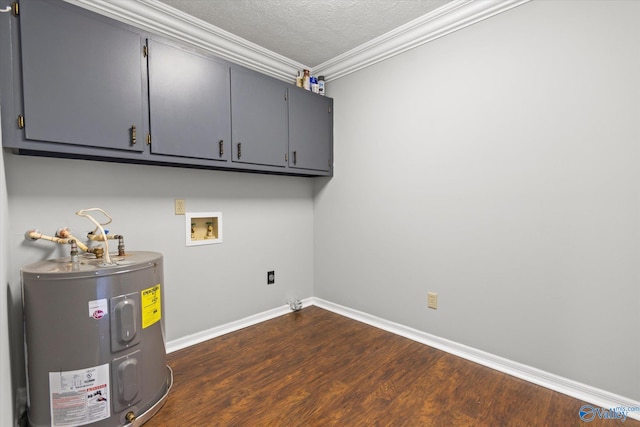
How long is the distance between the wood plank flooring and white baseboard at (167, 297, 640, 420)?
6 centimetres

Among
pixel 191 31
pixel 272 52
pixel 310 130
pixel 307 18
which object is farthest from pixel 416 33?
pixel 191 31

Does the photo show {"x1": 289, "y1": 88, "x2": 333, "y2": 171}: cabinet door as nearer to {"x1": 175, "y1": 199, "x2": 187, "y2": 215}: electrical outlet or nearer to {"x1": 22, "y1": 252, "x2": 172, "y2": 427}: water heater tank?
{"x1": 175, "y1": 199, "x2": 187, "y2": 215}: electrical outlet

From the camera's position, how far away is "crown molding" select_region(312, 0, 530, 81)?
2.02m

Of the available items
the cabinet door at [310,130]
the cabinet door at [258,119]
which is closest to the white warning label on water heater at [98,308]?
the cabinet door at [258,119]

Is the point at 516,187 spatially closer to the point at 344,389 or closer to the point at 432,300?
the point at 432,300

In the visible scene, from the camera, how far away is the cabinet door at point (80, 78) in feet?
4.85

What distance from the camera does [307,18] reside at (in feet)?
7.40

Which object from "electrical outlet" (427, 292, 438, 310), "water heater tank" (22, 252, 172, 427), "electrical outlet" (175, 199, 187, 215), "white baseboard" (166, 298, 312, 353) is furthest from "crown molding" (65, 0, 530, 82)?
"white baseboard" (166, 298, 312, 353)

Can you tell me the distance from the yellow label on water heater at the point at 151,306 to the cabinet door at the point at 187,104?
882 mm

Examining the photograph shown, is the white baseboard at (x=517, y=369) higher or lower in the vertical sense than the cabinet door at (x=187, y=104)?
lower

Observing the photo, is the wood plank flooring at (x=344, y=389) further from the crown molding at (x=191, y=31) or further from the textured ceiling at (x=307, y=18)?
the textured ceiling at (x=307, y=18)

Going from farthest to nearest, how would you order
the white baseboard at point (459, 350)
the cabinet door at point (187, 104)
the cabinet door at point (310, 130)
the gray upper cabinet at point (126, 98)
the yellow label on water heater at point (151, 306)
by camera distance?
the cabinet door at point (310, 130)
the cabinet door at point (187, 104)
the white baseboard at point (459, 350)
the yellow label on water heater at point (151, 306)
the gray upper cabinet at point (126, 98)

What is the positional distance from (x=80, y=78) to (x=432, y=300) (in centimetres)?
273

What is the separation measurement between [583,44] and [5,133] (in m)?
3.06
